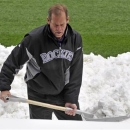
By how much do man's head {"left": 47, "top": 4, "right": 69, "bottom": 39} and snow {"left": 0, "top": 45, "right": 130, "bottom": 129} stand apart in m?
1.14

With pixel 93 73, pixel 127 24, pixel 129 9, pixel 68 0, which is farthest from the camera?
pixel 68 0

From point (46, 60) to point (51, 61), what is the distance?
31 mm

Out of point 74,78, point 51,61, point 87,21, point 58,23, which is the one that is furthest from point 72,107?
point 87,21

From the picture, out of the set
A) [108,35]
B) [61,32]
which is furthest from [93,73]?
[61,32]

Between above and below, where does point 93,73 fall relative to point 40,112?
below

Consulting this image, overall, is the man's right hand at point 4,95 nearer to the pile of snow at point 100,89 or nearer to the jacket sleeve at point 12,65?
the jacket sleeve at point 12,65

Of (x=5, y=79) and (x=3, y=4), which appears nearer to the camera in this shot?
(x=5, y=79)

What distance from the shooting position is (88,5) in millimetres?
6512

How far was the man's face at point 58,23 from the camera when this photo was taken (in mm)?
1965

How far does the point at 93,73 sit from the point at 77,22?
6.74ft

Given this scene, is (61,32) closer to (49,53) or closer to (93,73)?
(49,53)

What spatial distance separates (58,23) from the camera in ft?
6.47

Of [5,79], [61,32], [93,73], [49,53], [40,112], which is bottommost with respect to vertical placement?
[93,73]

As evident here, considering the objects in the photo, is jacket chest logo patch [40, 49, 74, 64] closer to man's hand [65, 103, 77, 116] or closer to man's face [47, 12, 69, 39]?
man's face [47, 12, 69, 39]
